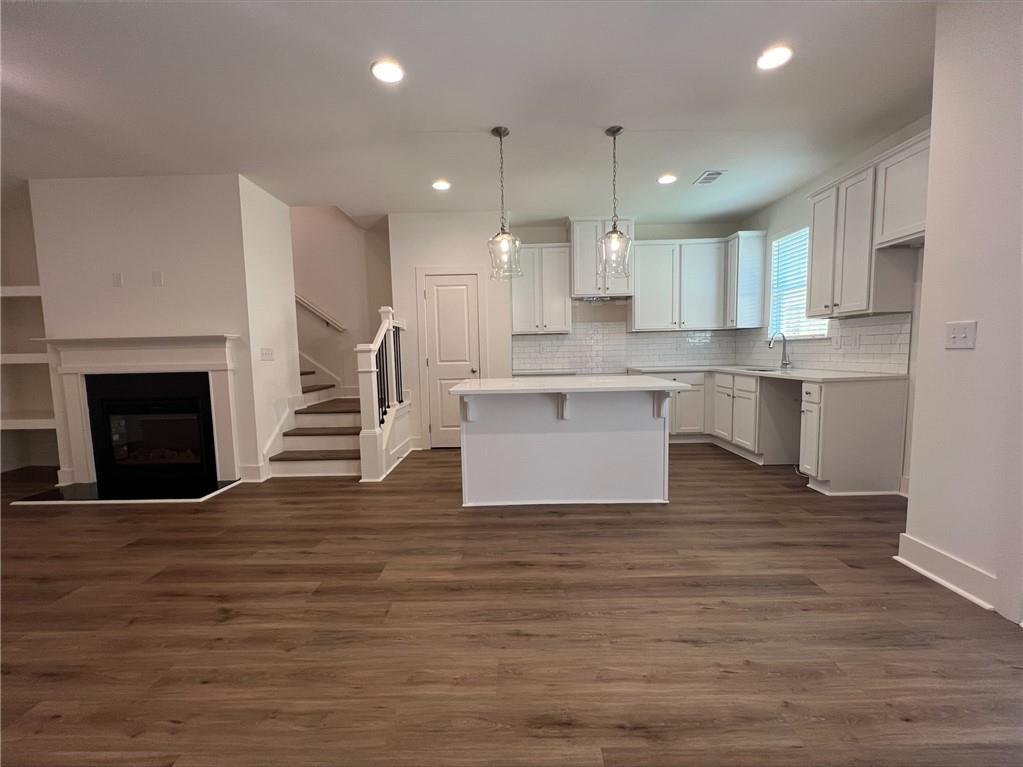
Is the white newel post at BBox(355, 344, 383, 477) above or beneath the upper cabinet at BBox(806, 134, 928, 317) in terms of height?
beneath

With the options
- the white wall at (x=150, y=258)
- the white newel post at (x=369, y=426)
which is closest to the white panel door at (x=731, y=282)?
the white newel post at (x=369, y=426)

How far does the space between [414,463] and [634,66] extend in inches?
155

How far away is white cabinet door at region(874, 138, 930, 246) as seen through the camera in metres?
2.80

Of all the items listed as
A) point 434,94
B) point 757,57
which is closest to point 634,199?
point 757,57

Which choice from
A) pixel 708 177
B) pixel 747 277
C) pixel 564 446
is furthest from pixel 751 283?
pixel 564 446

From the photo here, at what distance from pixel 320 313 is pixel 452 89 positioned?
4.28m

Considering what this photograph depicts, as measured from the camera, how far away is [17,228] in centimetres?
457

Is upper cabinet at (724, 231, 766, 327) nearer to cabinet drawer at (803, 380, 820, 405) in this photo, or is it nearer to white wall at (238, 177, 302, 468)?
cabinet drawer at (803, 380, 820, 405)

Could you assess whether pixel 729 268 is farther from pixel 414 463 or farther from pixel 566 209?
pixel 414 463

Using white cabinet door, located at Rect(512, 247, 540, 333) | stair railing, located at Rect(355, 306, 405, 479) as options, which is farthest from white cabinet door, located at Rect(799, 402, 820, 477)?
stair railing, located at Rect(355, 306, 405, 479)

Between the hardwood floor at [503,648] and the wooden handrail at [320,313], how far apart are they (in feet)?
12.2

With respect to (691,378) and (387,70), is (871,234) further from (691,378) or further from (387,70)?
(387,70)

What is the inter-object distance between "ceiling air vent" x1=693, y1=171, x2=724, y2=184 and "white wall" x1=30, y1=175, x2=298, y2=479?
173 inches

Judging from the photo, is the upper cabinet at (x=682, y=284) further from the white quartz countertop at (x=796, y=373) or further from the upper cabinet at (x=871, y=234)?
the upper cabinet at (x=871, y=234)
